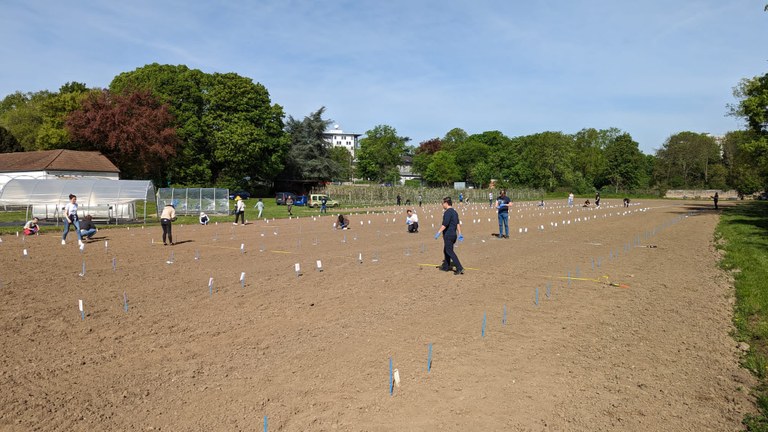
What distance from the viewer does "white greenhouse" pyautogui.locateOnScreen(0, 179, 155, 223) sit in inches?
1264

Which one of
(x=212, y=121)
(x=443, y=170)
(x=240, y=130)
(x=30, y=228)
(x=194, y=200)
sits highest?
(x=212, y=121)

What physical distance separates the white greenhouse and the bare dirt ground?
18898mm

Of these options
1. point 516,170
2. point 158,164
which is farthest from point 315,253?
point 516,170

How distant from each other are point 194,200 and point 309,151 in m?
38.3

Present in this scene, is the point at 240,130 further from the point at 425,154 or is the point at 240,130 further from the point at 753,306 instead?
the point at 425,154

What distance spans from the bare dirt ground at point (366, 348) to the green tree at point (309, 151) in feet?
202

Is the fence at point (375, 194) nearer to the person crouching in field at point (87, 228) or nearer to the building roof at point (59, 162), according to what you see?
the building roof at point (59, 162)

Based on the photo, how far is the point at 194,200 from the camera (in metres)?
39.2

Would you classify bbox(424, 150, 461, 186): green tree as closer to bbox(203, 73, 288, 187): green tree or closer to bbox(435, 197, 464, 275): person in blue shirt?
bbox(203, 73, 288, 187): green tree

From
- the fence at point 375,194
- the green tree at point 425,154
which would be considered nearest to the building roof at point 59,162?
the fence at point 375,194

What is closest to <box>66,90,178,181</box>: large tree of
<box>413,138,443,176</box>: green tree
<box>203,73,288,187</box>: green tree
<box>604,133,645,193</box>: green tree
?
<box>203,73,288,187</box>: green tree

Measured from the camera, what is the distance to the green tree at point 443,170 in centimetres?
11649

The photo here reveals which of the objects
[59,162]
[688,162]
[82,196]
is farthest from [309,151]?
[688,162]

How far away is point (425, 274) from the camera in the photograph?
1322 cm
